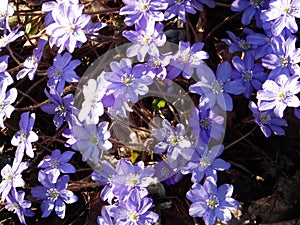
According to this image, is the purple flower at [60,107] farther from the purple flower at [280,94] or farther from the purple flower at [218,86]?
the purple flower at [280,94]

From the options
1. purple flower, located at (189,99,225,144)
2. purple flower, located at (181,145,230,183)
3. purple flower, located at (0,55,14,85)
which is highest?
purple flower, located at (0,55,14,85)

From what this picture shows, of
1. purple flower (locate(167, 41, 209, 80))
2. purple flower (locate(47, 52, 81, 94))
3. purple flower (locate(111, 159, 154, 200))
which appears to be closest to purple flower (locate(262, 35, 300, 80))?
purple flower (locate(167, 41, 209, 80))

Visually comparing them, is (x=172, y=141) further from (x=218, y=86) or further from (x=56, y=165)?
(x=56, y=165)

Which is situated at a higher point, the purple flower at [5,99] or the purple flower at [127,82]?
the purple flower at [127,82]

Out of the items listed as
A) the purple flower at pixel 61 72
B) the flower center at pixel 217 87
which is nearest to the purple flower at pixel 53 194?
the purple flower at pixel 61 72

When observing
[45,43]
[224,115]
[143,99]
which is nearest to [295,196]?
[224,115]

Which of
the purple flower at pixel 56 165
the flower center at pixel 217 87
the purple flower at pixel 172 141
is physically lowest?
the purple flower at pixel 56 165

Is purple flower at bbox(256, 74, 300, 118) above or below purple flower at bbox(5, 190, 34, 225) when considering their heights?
above

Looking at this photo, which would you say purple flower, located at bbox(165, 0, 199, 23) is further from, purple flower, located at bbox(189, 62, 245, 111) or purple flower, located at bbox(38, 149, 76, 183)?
purple flower, located at bbox(38, 149, 76, 183)
